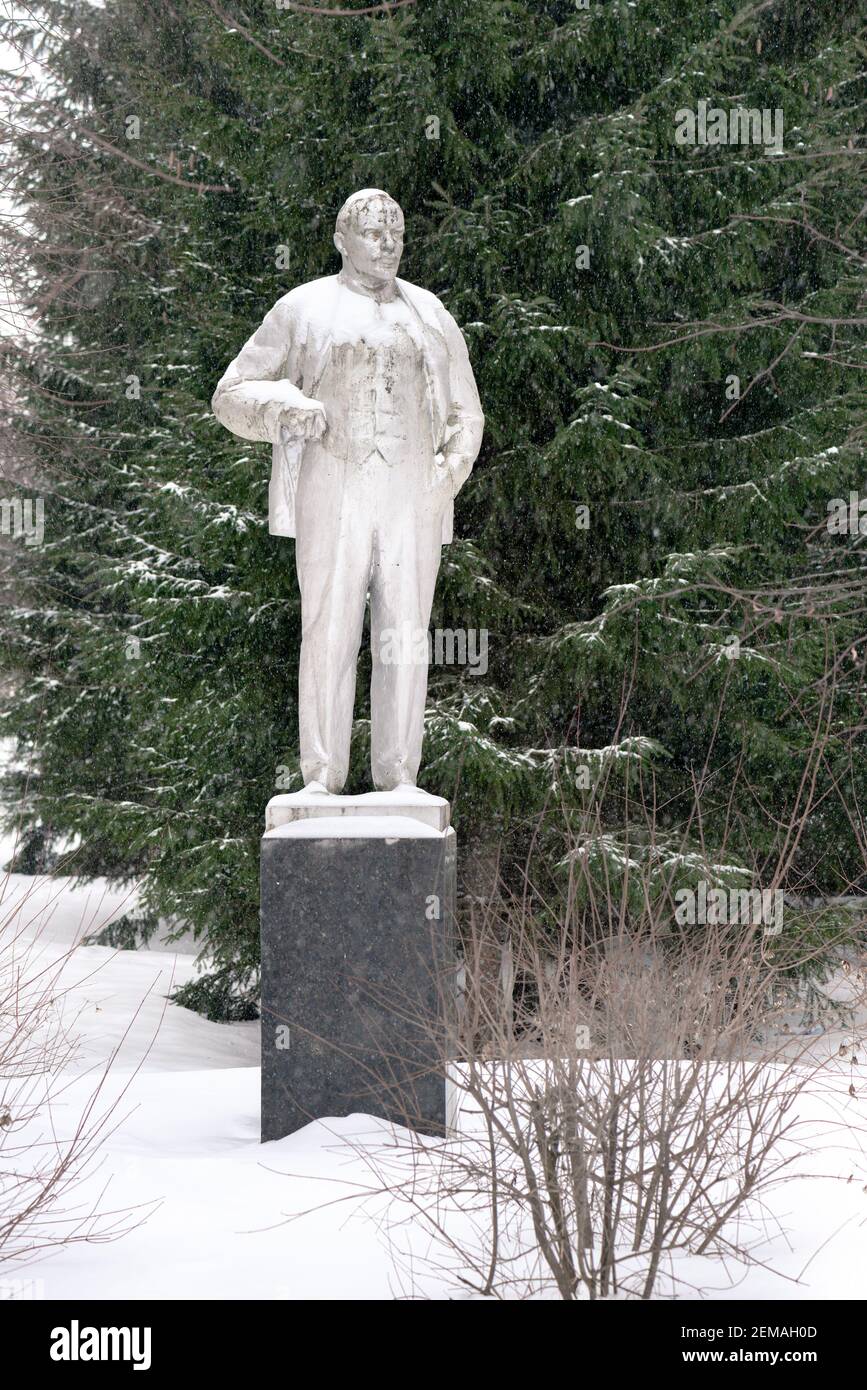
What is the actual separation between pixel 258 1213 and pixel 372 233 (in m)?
3.47

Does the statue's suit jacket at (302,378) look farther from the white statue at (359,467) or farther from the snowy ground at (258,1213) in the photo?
the snowy ground at (258,1213)

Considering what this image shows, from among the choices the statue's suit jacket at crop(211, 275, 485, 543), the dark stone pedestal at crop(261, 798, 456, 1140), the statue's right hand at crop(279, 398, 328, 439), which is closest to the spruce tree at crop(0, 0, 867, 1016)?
the statue's suit jacket at crop(211, 275, 485, 543)

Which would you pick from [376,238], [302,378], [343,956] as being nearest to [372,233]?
[376,238]

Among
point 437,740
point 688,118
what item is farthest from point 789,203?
point 437,740

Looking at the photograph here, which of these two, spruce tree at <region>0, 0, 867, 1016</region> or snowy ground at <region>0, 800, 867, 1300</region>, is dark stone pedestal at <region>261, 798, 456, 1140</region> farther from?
spruce tree at <region>0, 0, 867, 1016</region>

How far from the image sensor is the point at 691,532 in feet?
30.6

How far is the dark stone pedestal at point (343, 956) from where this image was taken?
203 inches

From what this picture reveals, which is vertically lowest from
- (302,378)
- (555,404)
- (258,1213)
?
(258,1213)

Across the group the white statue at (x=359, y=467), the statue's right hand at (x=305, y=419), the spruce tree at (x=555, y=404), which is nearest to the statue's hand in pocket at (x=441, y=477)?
the white statue at (x=359, y=467)

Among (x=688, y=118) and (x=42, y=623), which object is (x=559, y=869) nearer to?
(x=688, y=118)

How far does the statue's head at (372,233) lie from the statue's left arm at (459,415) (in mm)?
288

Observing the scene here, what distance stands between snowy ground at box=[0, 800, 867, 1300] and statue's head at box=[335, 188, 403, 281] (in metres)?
2.57

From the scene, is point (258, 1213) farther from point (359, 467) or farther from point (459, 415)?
point (459, 415)

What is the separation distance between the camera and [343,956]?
5.17 meters
